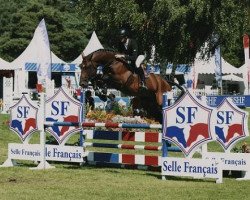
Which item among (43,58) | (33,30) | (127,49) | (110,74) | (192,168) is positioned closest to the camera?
(192,168)

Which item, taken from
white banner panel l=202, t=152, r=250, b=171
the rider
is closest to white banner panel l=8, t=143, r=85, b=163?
the rider

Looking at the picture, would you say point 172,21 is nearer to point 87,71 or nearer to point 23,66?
point 23,66

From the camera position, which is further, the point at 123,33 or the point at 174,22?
the point at 174,22

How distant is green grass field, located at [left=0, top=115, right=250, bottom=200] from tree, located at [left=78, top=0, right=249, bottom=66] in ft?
72.5

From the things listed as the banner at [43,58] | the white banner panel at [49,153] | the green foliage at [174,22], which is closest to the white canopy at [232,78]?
the green foliage at [174,22]

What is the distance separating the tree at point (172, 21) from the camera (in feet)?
112

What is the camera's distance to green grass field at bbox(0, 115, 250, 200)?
9.21 m

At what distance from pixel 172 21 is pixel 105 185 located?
80.2 feet

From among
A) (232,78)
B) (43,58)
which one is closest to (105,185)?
(43,58)

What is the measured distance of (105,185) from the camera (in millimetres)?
10328

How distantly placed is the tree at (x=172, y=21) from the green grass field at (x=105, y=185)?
22.1 metres

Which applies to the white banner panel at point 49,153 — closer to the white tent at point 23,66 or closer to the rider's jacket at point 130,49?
the rider's jacket at point 130,49

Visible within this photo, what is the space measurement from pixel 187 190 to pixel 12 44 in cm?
5059

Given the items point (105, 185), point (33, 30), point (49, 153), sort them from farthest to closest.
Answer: point (33, 30), point (49, 153), point (105, 185)
